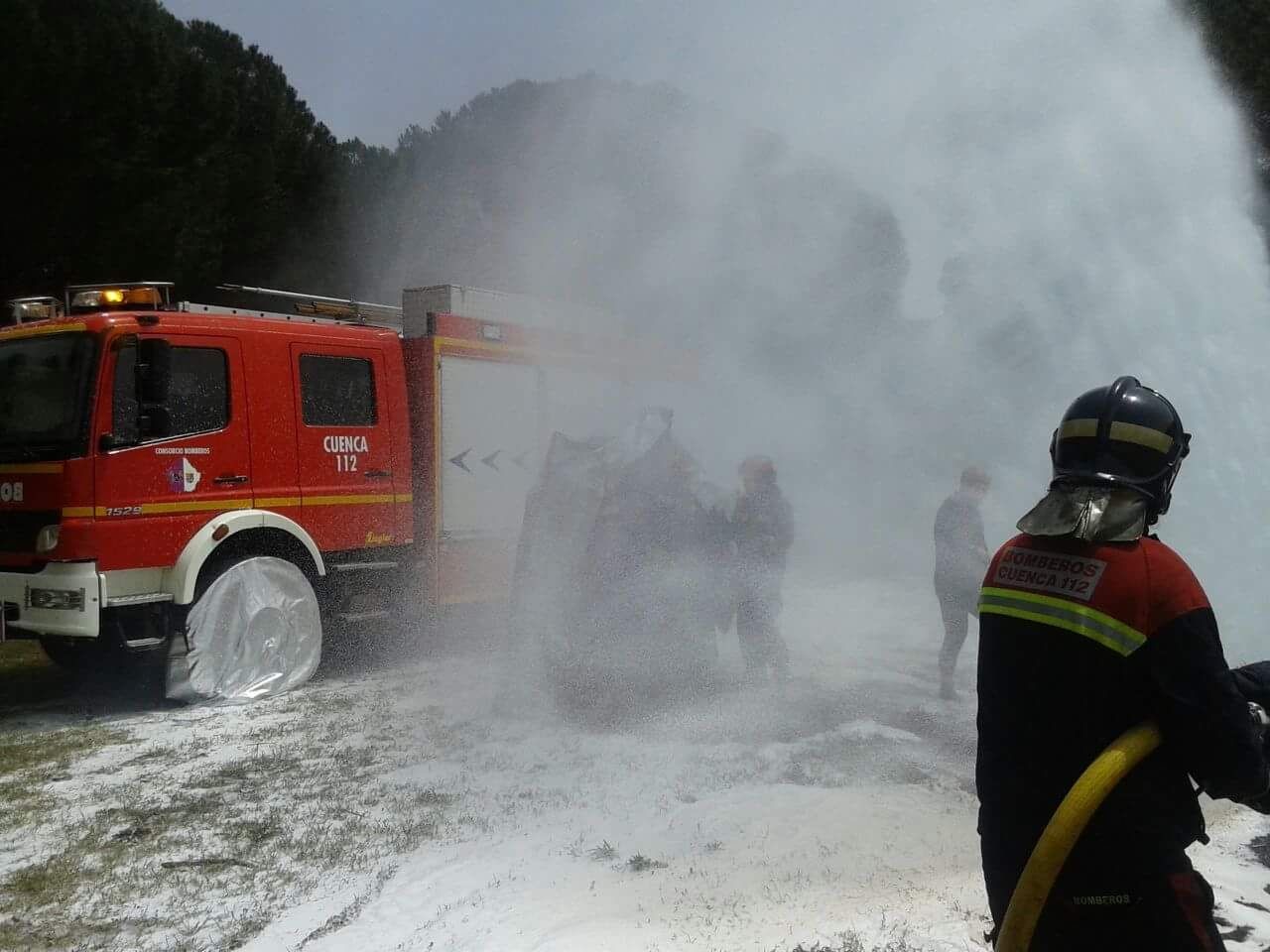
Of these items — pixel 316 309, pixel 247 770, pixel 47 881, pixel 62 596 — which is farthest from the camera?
pixel 316 309

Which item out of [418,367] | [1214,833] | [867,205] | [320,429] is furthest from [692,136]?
[1214,833]

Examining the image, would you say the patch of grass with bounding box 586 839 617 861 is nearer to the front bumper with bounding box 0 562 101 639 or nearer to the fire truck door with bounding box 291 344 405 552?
the front bumper with bounding box 0 562 101 639

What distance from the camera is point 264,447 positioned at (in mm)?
7242

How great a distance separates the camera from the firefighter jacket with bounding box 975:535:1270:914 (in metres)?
1.81

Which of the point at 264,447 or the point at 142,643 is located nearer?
the point at 142,643

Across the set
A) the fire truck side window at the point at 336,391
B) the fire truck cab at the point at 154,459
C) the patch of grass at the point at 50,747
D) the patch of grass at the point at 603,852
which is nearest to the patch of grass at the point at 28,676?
the fire truck cab at the point at 154,459

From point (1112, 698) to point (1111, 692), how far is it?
12 millimetres

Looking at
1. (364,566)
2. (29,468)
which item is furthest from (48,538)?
(364,566)

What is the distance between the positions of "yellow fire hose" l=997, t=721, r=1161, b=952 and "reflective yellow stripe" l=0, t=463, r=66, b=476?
623cm

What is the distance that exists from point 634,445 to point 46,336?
3968mm

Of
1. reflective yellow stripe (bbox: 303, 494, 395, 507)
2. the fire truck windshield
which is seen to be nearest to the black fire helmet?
the fire truck windshield

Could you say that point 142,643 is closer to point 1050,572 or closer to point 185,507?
point 185,507

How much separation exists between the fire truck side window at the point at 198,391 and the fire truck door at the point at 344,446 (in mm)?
584

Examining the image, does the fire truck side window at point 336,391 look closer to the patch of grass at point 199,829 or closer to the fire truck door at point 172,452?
the fire truck door at point 172,452
